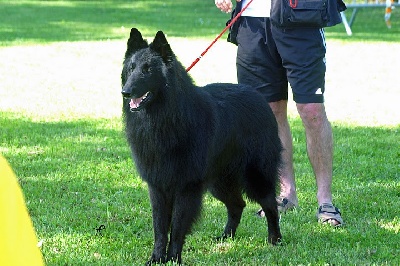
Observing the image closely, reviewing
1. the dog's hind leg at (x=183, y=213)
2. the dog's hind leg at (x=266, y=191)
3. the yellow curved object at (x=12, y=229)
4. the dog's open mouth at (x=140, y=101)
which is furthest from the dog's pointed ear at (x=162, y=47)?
the yellow curved object at (x=12, y=229)

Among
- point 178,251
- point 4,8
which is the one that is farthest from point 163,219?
point 4,8

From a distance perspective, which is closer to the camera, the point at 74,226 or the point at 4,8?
the point at 74,226

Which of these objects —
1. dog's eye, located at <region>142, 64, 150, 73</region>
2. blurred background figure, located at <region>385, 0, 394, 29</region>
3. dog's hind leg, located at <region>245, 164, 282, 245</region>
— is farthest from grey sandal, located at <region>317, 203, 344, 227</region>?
blurred background figure, located at <region>385, 0, 394, 29</region>

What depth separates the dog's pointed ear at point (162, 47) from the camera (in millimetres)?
3889

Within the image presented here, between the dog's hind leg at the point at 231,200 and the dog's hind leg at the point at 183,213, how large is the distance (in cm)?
46

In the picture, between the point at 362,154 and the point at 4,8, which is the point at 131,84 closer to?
the point at 362,154

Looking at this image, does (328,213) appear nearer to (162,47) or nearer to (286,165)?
(286,165)

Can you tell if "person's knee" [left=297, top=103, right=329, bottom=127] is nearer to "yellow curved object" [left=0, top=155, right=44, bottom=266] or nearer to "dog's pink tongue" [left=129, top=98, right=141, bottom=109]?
"dog's pink tongue" [left=129, top=98, right=141, bottom=109]

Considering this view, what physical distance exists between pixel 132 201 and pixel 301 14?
193 centimetres

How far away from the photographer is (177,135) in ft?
13.1

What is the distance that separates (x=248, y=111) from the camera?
446cm

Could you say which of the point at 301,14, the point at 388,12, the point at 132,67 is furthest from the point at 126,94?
the point at 388,12

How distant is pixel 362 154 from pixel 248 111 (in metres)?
3.05

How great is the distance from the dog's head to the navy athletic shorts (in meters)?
1.24
